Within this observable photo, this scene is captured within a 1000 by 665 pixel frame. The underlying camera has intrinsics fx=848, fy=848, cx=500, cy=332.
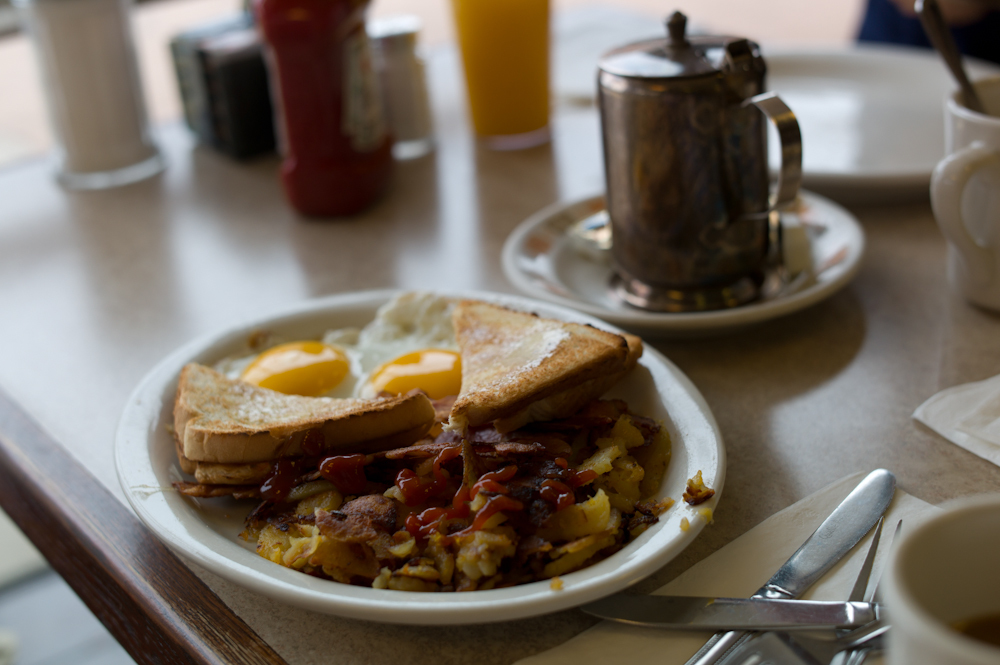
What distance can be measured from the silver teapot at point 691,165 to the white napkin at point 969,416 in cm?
29

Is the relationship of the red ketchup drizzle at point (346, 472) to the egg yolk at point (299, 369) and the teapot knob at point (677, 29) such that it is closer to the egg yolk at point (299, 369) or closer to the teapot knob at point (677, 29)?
the egg yolk at point (299, 369)

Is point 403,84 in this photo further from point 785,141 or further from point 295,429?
point 295,429

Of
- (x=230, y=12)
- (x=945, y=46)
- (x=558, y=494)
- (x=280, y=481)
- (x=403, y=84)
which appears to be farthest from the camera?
(x=230, y=12)

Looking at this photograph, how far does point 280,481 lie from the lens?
0.88 m

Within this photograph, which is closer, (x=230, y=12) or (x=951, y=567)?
(x=951, y=567)

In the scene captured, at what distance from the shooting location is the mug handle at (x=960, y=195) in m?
1.09

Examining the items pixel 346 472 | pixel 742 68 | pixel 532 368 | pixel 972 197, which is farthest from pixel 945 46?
pixel 346 472

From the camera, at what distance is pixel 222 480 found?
891 millimetres

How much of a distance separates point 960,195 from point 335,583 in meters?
0.92

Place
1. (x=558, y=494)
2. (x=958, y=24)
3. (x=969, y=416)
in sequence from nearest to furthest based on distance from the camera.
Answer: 1. (x=558, y=494)
2. (x=969, y=416)
3. (x=958, y=24)

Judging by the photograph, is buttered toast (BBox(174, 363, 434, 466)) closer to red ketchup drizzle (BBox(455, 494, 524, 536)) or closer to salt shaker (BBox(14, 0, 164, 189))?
red ketchup drizzle (BBox(455, 494, 524, 536))

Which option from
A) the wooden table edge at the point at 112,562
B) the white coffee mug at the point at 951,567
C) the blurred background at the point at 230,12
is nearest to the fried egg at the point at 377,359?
the wooden table edge at the point at 112,562

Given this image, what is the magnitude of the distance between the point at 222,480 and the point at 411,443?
20cm

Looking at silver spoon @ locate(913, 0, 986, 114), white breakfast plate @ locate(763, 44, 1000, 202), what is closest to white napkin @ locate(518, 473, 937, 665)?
silver spoon @ locate(913, 0, 986, 114)
